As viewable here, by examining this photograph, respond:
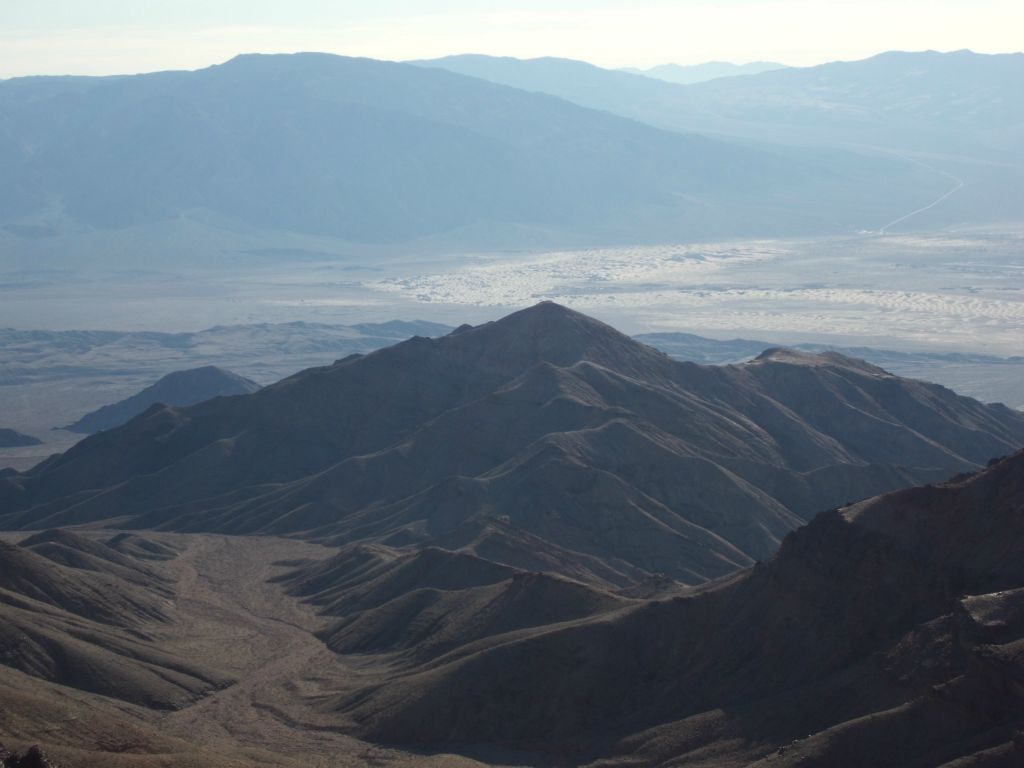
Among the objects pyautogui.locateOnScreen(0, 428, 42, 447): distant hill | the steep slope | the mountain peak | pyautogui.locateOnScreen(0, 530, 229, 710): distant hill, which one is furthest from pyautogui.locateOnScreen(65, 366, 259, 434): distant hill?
the steep slope

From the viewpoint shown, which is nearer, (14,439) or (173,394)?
(14,439)

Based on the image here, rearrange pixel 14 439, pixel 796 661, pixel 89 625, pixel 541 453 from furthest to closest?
pixel 14 439
pixel 541 453
pixel 89 625
pixel 796 661

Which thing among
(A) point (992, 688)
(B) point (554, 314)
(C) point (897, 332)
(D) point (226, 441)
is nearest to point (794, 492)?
(B) point (554, 314)

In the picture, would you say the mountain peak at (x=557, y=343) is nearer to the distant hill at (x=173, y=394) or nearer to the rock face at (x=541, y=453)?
the rock face at (x=541, y=453)

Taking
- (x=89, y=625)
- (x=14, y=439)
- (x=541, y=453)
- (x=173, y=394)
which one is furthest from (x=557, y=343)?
(x=14, y=439)

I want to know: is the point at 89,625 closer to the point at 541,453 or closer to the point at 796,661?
the point at 796,661

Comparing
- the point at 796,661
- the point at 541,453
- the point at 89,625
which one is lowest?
the point at 89,625

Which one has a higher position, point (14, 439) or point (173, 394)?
point (173, 394)

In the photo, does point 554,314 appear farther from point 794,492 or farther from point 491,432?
point 794,492
